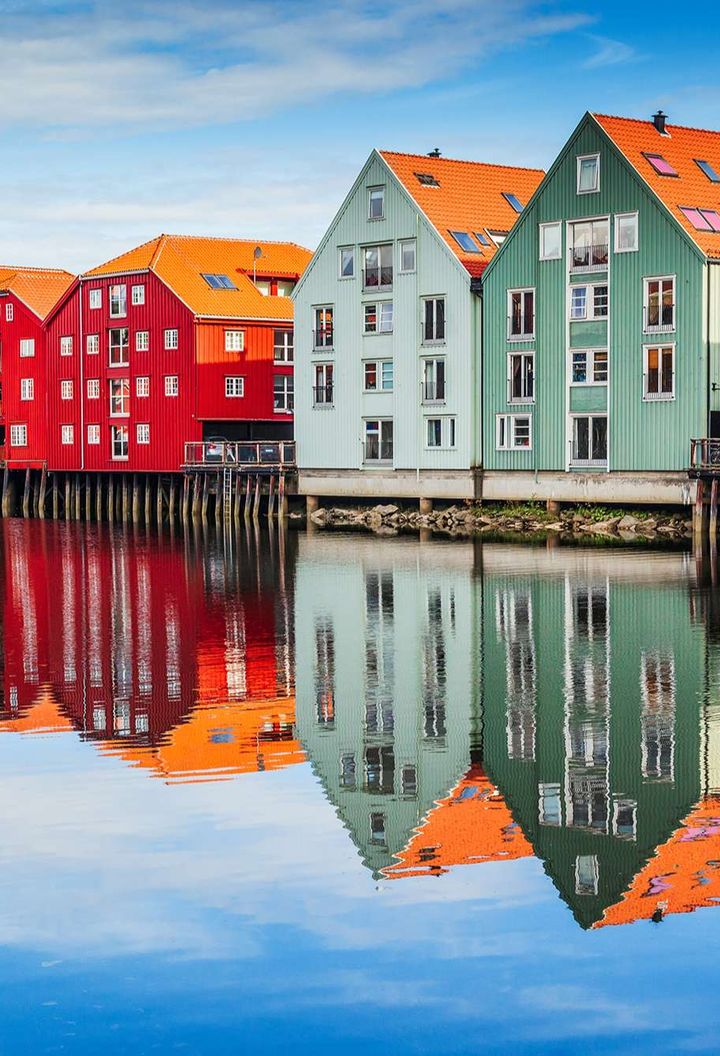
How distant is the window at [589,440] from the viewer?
5862cm

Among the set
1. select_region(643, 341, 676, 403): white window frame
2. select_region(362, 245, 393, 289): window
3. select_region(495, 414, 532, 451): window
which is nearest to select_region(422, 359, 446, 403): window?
select_region(495, 414, 532, 451): window

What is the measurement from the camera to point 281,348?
80250 mm

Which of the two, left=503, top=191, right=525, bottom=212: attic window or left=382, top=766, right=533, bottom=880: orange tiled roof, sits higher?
left=503, top=191, right=525, bottom=212: attic window

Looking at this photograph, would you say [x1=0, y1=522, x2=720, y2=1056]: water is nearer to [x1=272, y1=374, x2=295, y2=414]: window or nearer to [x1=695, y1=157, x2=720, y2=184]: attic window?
[x1=695, y1=157, x2=720, y2=184]: attic window

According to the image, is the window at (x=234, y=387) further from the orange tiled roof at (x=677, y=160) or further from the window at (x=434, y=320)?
the orange tiled roof at (x=677, y=160)

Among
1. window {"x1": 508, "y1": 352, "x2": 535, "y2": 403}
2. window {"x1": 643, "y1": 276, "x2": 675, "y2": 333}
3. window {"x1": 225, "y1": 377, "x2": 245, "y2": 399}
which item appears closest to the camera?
window {"x1": 643, "y1": 276, "x2": 675, "y2": 333}

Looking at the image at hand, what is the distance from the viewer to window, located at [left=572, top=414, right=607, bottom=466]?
5862 cm

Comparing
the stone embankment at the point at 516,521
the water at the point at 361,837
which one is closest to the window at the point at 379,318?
the stone embankment at the point at 516,521

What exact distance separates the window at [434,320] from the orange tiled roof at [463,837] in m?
49.1

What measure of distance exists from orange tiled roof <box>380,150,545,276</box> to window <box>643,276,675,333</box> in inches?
351

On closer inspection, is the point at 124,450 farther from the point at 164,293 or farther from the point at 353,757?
the point at 353,757

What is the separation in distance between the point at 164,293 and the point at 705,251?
103ft

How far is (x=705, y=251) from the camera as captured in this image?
5522 centimetres

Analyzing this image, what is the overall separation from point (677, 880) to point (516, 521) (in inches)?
1865
